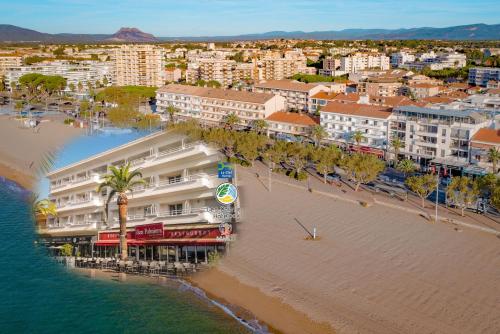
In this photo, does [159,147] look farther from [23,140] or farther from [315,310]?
[23,140]

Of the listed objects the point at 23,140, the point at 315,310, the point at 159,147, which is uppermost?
the point at 159,147

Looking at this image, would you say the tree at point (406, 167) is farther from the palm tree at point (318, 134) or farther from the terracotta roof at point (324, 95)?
the terracotta roof at point (324, 95)

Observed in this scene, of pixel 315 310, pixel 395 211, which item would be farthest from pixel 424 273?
pixel 395 211

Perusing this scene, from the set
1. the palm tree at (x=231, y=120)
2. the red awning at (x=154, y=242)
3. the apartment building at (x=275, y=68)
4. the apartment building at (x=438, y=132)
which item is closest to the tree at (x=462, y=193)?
the apartment building at (x=438, y=132)

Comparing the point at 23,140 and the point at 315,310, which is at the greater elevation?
the point at 23,140

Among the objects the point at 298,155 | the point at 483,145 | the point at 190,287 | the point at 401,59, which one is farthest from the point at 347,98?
the point at 401,59

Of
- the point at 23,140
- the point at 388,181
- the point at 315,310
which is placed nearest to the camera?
the point at 315,310
